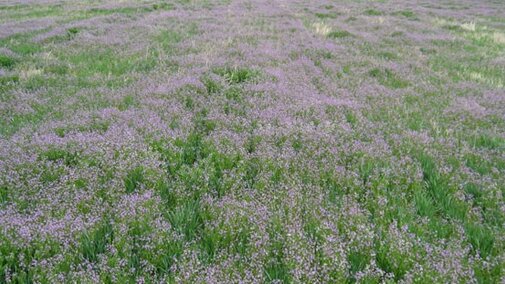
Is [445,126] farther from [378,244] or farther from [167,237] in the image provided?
[167,237]

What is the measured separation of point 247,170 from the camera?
518 cm

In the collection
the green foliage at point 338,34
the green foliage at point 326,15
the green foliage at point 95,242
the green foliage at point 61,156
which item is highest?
the green foliage at point 326,15

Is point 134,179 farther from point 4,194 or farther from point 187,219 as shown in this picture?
point 4,194

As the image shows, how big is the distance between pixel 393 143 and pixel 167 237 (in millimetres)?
4107

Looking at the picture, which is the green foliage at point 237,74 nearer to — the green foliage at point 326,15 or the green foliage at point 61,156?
the green foliage at point 61,156

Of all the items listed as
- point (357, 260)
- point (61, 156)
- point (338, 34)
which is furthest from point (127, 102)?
point (338, 34)

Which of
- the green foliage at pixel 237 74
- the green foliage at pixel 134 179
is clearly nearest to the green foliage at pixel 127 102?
the green foliage at pixel 237 74

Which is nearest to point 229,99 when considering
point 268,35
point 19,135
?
point 19,135

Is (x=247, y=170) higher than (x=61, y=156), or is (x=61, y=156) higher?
(x=61, y=156)

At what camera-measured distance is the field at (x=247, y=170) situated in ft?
11.4

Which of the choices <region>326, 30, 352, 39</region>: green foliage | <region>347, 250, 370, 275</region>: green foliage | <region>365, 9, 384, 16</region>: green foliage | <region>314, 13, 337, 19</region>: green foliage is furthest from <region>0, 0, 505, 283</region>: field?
<region>365, 9, 384, 16</region>: green foliage

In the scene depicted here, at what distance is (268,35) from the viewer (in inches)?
578

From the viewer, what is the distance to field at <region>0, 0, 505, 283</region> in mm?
3475

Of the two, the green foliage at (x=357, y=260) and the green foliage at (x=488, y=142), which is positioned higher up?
the green foliage at (x=488, y=142)
